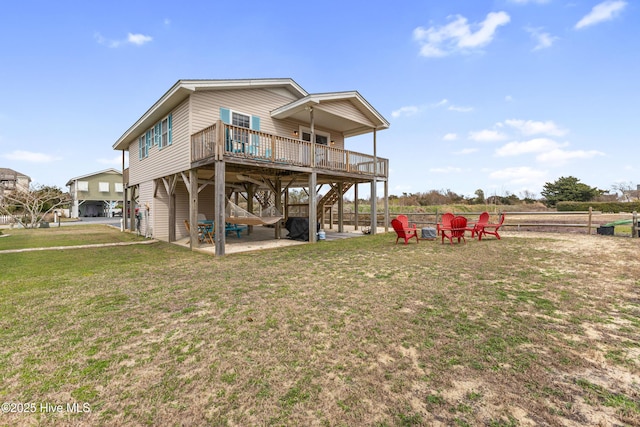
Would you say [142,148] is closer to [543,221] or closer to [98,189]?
[543,221]

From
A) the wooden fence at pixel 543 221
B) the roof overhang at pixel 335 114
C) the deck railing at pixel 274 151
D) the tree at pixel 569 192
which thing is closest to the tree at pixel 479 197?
the tree at pixel 569 192

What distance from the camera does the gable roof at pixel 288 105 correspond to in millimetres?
10016

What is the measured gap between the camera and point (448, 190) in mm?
39969

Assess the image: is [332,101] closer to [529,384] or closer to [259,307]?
[259,307]

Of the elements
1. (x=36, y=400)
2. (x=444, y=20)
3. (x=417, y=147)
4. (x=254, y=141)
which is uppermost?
(x=444, y=20)

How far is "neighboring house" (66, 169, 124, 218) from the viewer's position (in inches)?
1326

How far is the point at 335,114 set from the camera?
39.8ft

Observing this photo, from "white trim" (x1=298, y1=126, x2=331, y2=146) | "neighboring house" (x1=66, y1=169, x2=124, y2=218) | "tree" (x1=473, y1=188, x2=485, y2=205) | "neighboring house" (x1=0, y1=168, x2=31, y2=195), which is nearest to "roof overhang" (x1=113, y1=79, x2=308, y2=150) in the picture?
"white trim" (x1=298, y1=126, x2=331, y2=146)

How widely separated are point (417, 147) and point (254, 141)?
2225 cm

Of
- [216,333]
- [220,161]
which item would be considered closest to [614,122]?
[220,161]

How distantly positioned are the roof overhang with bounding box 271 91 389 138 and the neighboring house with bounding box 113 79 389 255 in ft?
0.15

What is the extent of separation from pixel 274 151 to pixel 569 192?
43807 millimetres

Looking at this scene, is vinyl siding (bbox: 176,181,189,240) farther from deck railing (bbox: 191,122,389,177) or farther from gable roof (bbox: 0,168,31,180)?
gable roof (bbox: 0,168,31,180)

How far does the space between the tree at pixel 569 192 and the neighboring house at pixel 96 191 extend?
57586 millimetres
